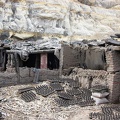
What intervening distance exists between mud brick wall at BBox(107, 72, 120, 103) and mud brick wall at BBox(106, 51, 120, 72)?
21 cm

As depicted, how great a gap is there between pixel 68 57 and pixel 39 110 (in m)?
4.21

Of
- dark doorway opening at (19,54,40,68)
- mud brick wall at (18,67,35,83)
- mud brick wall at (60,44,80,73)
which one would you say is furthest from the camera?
dark doorway opening at (19,54,40,68)

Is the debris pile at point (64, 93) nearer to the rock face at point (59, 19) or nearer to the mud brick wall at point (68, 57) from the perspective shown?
the mud brick wall at point (68, 57)

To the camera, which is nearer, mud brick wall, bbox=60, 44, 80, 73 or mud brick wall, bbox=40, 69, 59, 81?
mud brick wall, bbox=60, 44, 80, 73

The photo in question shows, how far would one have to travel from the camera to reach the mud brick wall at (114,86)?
8766 mm

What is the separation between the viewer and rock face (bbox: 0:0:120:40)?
Result: 34903 millimetres

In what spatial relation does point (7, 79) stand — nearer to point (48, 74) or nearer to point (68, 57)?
point (48, 74)

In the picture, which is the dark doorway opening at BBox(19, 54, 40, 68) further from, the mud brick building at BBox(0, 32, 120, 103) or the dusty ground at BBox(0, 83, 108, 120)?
the dusty ground at BBox(0, 83, 108, 120)

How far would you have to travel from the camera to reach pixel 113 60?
346 inches

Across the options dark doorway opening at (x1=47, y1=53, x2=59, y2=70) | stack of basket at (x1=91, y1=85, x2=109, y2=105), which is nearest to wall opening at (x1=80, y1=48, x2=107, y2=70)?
stack of basket at (x1=91, y1=85, x2=109, y2=105)

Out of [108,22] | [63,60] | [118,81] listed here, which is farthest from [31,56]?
[108,22]

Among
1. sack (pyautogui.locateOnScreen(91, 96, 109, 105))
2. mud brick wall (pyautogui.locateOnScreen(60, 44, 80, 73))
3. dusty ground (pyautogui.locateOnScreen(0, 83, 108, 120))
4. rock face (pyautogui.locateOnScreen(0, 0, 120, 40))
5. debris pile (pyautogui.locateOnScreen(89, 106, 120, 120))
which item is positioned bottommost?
dusty ground (pyautogui.locateOnScreen(0, 83, 108, 120))

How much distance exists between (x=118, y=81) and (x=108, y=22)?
34.8 meters

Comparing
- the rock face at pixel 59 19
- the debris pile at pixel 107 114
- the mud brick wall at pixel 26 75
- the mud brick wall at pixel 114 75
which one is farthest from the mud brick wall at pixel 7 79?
the rock face at pixel 59 19
